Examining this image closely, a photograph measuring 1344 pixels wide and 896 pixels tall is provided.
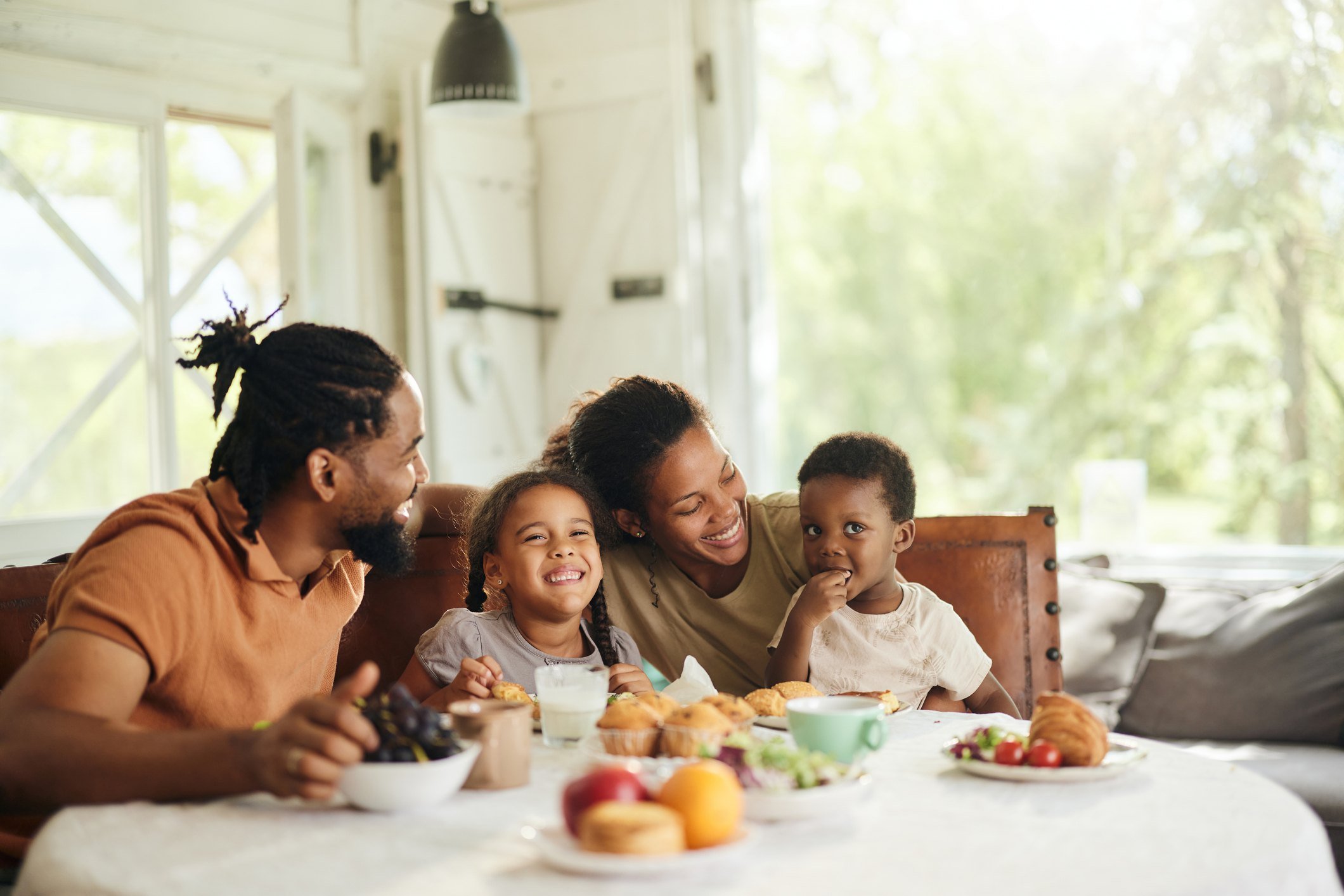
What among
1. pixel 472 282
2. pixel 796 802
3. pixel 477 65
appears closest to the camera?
pixel 796 802

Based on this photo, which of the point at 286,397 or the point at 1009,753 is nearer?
the point at 1009,753

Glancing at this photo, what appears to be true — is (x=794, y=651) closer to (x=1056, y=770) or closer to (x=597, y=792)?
(x=1056, y=770)

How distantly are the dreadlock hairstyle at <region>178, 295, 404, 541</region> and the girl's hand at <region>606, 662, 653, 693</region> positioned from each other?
532mm

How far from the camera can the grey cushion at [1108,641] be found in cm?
337

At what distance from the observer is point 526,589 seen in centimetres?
213

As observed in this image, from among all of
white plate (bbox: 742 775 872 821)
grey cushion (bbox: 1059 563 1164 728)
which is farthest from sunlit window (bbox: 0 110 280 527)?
white plate (bbox: 742 775 872 821)

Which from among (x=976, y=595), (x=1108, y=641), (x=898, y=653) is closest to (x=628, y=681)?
(x=898, y=653)

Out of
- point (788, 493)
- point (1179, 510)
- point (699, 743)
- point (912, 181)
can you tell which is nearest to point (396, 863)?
point (699, 743)

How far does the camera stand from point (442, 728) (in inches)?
51.5

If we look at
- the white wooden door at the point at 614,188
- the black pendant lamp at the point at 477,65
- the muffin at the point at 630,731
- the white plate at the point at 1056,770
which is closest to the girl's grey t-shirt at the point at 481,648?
the muffin at the point at 630,731

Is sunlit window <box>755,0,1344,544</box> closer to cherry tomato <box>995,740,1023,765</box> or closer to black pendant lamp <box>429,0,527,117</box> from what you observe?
black pendant lamp <box>429,0,527,117</box>

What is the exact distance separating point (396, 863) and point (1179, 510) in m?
7.50

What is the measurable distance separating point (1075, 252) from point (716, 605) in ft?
21.2

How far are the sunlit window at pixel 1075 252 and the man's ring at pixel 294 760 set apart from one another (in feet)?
12.8
